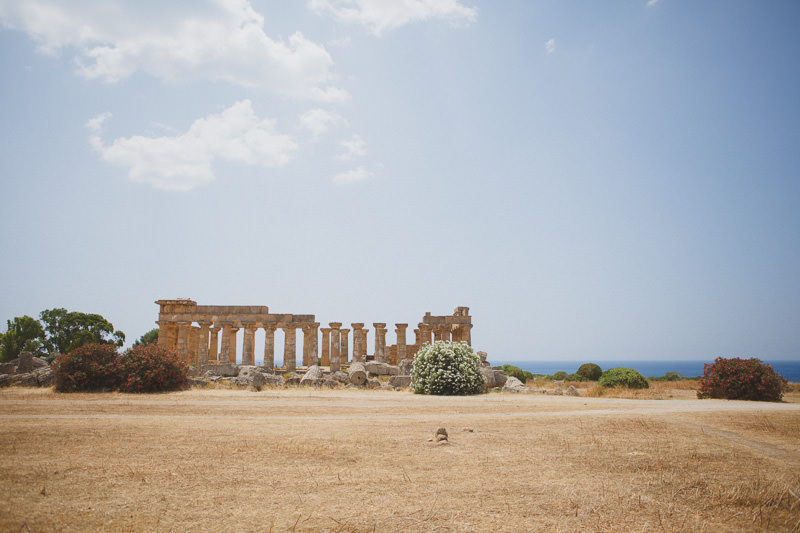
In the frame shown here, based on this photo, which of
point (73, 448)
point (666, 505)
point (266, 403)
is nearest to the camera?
point (666, 505)

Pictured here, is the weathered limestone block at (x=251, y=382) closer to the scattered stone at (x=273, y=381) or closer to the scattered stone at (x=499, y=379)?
the scattered stone at (x=273, y=381)

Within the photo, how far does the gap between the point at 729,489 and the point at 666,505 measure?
1289 millimetres

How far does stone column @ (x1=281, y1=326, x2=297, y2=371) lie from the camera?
126ft

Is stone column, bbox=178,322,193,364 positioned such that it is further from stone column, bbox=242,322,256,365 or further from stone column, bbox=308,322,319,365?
stone column, bbox=308,322,319,365

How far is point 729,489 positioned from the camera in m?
6.77

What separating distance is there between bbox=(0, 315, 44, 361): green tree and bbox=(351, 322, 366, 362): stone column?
27.6m

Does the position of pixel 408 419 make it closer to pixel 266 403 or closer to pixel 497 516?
pixel 266 403

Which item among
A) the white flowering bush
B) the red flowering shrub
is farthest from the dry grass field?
the white flowering bush

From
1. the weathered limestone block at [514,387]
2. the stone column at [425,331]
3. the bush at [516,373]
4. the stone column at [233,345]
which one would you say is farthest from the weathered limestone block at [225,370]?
the bush at [516,373]

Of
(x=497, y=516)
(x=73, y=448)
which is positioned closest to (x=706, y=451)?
(x=497, y=516)

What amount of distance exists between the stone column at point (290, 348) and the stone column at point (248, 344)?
2.62 metres

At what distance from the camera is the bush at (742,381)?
20.1 m

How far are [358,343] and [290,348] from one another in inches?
218

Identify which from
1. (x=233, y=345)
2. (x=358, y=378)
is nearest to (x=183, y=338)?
(x=233, y=345)
